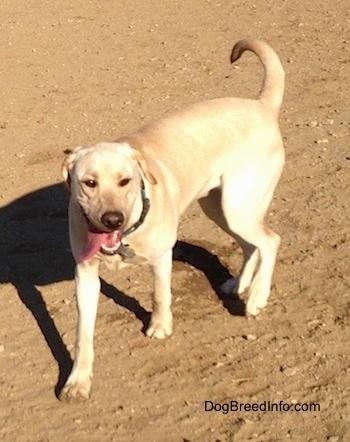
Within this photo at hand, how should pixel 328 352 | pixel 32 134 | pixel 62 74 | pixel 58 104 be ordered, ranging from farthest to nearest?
pixel 62 74, pixel 58 104, pixel 32 134, pixel 328 352

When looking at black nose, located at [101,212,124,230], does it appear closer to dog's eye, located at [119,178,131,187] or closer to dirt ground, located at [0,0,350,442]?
dog's eye, located at [119,178,131,187]

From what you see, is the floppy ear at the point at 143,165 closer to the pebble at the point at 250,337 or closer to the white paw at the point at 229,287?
the pebble at the point at 250,337

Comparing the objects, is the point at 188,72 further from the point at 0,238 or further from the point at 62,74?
the point at 0,238

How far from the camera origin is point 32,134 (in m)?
8.90

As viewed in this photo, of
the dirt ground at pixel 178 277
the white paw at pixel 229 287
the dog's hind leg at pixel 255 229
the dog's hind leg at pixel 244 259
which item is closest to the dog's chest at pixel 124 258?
the dirt ground at pixel 178 277

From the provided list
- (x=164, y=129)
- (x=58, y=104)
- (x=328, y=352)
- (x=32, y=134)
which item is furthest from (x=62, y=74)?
(x=328, y=352)

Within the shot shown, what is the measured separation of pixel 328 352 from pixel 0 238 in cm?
267

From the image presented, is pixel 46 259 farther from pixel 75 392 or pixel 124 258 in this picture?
pixel 75 392

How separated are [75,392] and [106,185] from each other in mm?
1116

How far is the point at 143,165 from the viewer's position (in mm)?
4953

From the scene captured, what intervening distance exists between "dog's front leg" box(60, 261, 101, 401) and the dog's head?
1.23ft

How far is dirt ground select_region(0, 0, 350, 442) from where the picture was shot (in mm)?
4949

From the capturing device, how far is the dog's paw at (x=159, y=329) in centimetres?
560

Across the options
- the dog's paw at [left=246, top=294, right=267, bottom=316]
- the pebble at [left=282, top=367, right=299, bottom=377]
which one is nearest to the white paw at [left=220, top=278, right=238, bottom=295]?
the dog's paw at [left=246, top=294, right=267, bottom=316]
